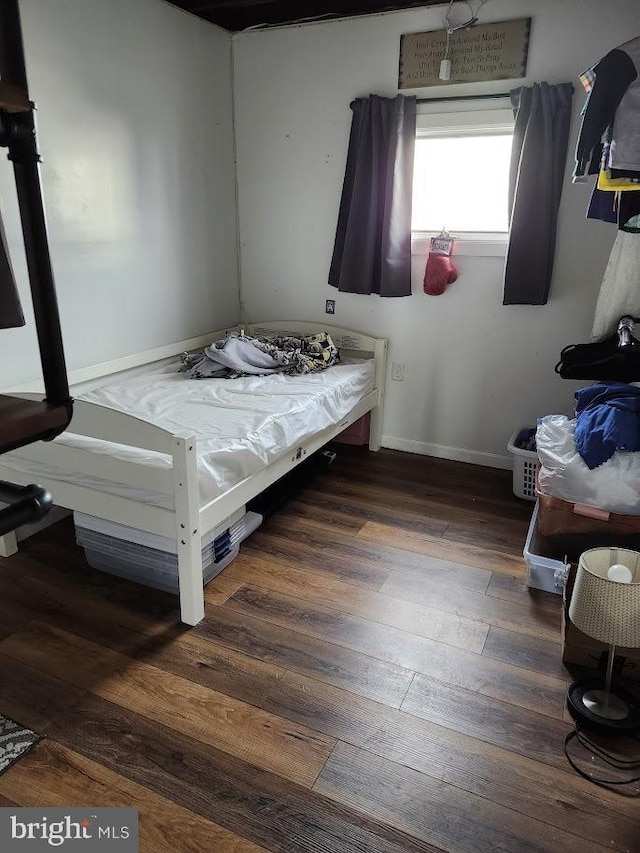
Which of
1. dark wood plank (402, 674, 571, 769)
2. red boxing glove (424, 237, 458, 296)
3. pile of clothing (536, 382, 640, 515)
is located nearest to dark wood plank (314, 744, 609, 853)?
dark wood plank (402, 674, 571, 769)

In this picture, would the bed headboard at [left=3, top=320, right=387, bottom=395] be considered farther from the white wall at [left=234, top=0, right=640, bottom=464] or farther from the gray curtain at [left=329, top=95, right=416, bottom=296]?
the gray curtain at [left=329, top=95, right=416, bottom=296]

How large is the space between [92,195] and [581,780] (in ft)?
9.05

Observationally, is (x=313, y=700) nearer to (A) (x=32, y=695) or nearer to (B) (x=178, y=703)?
(B) (x=178, y=703)

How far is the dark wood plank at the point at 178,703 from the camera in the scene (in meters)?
1.44

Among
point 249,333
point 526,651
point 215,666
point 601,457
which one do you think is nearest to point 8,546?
point 215,666

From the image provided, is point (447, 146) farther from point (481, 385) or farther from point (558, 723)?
point (558, 723)

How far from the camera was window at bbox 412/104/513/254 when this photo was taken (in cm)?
283

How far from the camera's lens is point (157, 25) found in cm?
271

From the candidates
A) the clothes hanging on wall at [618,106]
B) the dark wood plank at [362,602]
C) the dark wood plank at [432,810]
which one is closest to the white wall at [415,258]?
the clothes hanging on wall at [618,106]

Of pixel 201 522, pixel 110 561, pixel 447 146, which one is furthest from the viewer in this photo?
pixel 447 146

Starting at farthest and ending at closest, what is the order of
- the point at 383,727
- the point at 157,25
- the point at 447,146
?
the point at 447,146
the point at 157,25
the point at 383,727

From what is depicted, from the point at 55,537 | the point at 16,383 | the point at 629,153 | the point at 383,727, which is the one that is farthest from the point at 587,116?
the point at 55,537

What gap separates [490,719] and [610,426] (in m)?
1.09

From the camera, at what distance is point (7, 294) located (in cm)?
70
